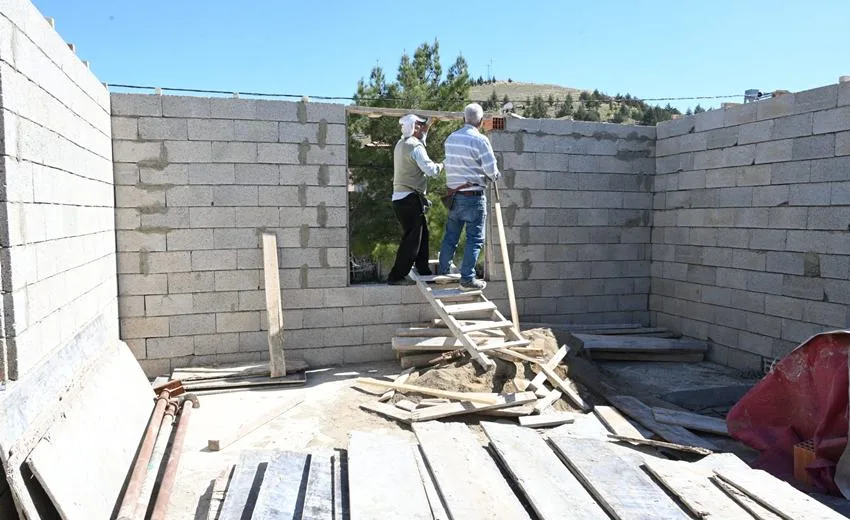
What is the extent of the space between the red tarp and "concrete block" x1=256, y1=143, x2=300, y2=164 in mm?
4436

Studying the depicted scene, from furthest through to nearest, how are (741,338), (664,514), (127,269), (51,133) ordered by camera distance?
(741,338) → (127,269) → (51,133) → (664,514)

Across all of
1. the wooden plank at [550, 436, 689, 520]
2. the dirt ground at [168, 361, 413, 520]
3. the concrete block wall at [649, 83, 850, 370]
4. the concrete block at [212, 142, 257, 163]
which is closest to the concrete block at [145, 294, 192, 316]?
the dirt ground at [168, 361, 413, 520]

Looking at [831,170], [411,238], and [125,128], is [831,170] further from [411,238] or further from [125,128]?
[125,128]

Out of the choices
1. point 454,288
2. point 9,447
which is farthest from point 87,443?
point 454,288

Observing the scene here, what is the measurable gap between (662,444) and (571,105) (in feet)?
146

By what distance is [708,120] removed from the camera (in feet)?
21.9

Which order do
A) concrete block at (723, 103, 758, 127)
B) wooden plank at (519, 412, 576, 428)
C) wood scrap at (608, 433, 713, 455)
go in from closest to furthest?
wood scrap at (608, 433, 713, 455) → wooden plank at (519, 412, 576, 428) → concrete block at (723, 103, 758, 127)

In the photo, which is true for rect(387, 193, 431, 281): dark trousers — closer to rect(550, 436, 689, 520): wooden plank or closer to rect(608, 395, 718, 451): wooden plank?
rect(608, 395, 718, 451): wooden plank

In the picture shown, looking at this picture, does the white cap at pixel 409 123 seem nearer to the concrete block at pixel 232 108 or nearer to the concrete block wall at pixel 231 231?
the concrete block wall at pixel 231 231

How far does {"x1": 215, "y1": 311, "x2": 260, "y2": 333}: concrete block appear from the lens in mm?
5891

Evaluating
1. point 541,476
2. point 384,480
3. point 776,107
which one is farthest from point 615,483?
point 776,107

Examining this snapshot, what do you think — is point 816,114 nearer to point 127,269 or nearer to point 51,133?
point 51,133

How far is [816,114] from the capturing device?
5531mm

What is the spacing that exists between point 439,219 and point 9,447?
8.69 m
